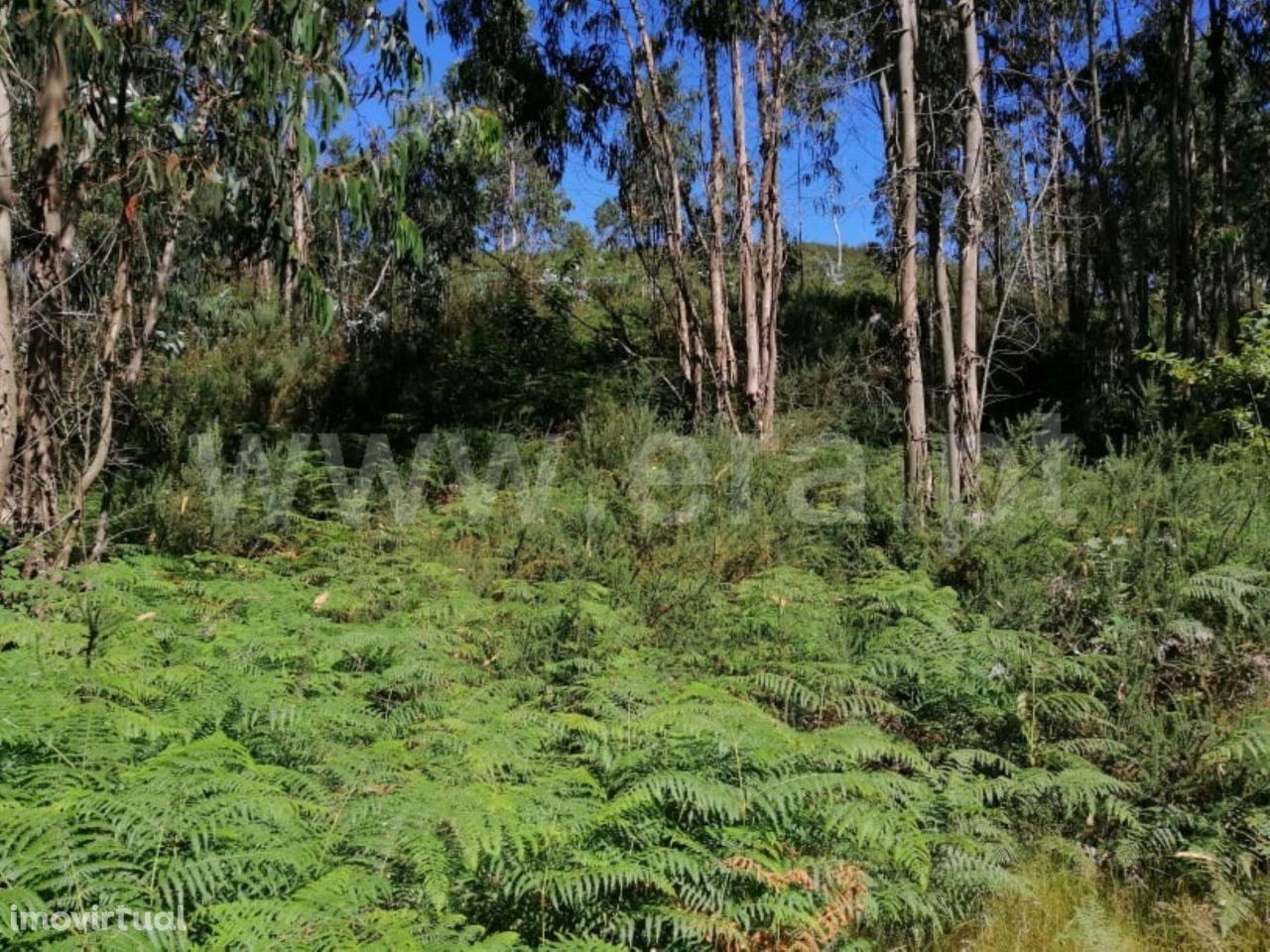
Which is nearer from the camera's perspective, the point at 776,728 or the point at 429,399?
the point at 776,728

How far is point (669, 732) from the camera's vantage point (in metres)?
2.94

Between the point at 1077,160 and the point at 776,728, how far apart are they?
11.5 m

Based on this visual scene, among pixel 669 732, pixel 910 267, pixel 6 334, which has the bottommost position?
pixel 669 732

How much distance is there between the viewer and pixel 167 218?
589 centimetres

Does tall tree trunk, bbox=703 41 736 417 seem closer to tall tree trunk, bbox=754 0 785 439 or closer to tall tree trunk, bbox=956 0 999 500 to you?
tall tree trunk, bbox=754 0 785 439

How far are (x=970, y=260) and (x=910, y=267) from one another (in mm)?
379

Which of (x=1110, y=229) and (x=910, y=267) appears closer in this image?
(x=910, y=267)

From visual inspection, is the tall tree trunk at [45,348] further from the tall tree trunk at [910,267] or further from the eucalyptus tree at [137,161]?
the tall tree trunk at [910,267]

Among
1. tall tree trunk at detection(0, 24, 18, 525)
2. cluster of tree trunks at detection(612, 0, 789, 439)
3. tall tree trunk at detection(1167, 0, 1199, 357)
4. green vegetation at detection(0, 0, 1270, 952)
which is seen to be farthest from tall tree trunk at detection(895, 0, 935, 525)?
tall tree trunk at detection(1167, 0, 1199, 357)

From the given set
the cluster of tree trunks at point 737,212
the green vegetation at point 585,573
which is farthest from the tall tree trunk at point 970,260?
the cluster of tree trunks at point 737,212

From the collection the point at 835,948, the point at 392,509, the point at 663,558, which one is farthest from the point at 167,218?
the point at 835,948

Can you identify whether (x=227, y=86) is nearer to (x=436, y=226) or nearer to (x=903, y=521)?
(x=903, y=521)

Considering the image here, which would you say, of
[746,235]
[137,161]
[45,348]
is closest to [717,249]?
[746,235]

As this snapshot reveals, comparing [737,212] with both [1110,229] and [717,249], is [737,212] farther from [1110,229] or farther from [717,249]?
[1110,229]
